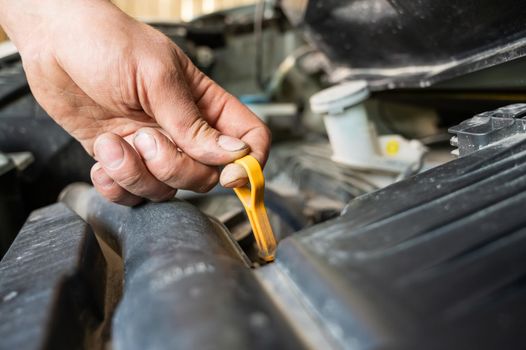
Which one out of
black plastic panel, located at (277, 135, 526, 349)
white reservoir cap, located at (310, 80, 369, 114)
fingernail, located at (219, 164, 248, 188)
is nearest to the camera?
black plastic panel, located at (277, 135, 526, 349)

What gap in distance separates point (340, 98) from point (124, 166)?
47 centimetres

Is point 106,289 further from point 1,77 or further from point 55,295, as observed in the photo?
point 1,77

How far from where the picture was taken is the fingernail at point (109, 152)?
501 millimetres

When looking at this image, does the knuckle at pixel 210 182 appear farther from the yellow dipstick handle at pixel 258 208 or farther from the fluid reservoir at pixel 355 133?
the fluid reservoir at pixel 355 133

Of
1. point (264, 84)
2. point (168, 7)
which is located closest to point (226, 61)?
point (264, 84)

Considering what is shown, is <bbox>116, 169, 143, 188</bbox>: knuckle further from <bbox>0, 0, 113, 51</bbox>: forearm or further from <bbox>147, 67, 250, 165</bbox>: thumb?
<bbox>0, 0, 113, 51</bbox>: forearm

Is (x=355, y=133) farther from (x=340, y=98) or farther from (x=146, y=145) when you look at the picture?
(x=146, y=145)

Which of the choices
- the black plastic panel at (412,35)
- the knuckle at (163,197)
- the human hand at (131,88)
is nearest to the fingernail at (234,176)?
the human hand at (131,88)

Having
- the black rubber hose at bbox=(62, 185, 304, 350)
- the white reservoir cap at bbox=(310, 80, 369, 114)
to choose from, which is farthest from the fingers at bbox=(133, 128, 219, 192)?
the white reservoir cap at bbox=(310, 80, 369, 114)

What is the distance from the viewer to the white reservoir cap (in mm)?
791

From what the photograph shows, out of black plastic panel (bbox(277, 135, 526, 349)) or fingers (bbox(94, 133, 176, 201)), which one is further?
fingers (bbox(94, 133, 176, 201))

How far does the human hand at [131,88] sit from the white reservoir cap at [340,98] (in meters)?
0.24

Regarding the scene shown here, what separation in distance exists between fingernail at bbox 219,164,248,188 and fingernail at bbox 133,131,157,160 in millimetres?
113

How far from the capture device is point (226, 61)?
4.86 feet
